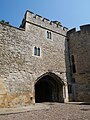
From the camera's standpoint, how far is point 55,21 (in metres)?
15.3

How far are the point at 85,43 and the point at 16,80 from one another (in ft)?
28.1

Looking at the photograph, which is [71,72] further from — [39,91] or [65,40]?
[39,91]

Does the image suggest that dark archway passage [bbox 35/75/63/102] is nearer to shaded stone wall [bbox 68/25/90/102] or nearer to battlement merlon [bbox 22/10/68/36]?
shaded stone wall [bbox 68/25/90/102]

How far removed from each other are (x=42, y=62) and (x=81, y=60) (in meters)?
4.56

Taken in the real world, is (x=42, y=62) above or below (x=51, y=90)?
above

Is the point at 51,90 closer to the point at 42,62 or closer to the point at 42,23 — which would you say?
the point at 42,62

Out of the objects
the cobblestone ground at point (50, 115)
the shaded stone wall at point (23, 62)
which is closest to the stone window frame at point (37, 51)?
the shaded stone wall at point (23, 62)

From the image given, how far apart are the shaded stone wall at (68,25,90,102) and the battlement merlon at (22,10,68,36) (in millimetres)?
1356

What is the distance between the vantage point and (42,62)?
11992 mm

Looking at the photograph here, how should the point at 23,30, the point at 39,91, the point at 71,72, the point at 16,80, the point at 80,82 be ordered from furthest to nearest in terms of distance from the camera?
the point at 39,91, the point at 71,72, the point at 80,82, the point at 23,30, the point at 16,80

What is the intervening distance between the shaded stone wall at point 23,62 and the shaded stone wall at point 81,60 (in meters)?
1.54

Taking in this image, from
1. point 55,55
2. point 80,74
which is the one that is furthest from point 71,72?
point 55,55

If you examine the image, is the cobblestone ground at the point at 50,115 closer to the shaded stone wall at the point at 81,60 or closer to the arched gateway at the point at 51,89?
the arched gateway at the point at 51,89

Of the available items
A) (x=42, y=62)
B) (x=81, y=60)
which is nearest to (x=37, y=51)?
(x=42, y=62)
